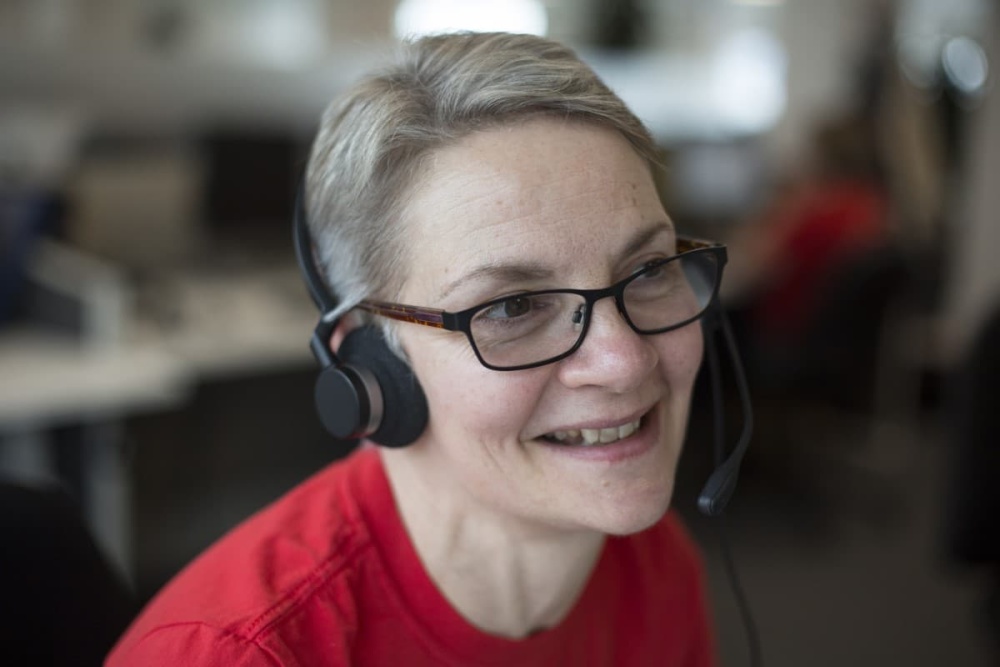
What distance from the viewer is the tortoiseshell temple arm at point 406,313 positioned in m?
0.81

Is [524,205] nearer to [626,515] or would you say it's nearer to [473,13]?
[626,515]

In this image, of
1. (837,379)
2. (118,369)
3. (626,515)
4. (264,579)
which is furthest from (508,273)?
(837,379)

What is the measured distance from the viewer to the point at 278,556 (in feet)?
2.83

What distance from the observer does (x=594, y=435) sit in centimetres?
83

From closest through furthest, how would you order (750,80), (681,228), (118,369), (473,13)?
(118,369)
(681,228)
(473,13)
(750,80)

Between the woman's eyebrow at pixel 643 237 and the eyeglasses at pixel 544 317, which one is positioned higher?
the woman's eyebrow at pixel 643 237

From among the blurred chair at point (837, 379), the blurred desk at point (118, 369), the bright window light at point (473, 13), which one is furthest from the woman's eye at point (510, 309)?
the bright window light at point (473, 13)

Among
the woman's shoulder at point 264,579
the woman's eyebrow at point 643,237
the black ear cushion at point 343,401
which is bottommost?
the woman's shoulder at point 264,579

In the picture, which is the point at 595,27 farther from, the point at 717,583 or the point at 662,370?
the point at 662,370

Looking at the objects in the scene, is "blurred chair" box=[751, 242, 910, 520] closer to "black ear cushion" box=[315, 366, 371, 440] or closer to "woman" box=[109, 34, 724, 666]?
"woman" box=[109, 34, 724, 666]

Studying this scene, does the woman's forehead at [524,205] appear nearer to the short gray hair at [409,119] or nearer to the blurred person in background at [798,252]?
the short gray hair at [409,119]

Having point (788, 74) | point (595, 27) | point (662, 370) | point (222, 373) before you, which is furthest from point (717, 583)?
point (788, 74)

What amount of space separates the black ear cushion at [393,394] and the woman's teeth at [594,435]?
12 centimetres

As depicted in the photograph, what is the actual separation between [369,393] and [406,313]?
84 millimetres
